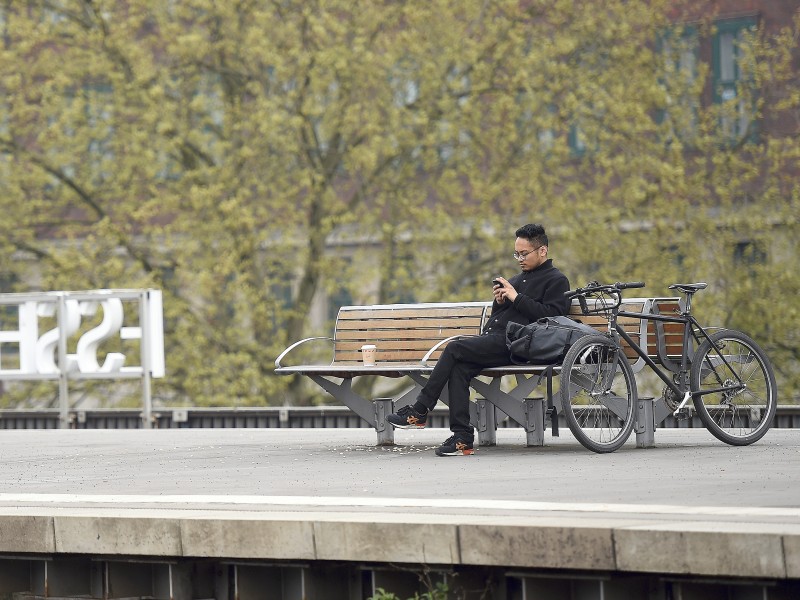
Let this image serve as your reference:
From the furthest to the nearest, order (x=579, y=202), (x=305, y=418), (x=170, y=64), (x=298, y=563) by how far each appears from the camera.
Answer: (x=170, y=64) < (x=579, y=202) < (x=305, y=418) < (x=298, y=563)

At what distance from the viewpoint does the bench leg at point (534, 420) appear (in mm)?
11750

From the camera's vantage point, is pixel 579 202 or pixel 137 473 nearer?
pixel 137 473

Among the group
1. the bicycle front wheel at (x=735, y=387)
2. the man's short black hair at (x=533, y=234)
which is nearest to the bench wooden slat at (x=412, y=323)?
the man's short black hair at (x=533, y=234)

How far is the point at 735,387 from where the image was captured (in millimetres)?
11609

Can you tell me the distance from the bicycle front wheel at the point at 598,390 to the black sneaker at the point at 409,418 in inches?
38.3

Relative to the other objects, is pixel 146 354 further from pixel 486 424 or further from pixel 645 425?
pixel 645 425

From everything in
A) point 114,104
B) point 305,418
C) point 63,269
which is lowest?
point 305,418

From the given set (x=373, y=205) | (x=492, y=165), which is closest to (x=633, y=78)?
(x=492, y=165)

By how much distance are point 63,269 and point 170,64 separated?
409 cm

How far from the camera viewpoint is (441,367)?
36.3 ft

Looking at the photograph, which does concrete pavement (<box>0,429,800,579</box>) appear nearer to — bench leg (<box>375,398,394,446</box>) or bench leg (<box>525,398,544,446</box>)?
bench leg (<box>525,398,544,446</box>)

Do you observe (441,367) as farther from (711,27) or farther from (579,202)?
(711,27)

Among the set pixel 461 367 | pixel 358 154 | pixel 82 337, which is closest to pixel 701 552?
pixel 461 367

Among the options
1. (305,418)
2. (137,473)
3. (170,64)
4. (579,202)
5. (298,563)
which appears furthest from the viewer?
(170,64)
